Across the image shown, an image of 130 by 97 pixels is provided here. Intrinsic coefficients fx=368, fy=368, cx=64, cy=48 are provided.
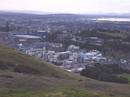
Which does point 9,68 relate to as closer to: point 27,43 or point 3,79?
point 3,79

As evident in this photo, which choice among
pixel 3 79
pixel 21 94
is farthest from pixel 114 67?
pixel 21 94

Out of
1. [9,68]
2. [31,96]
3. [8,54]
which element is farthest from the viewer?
[8,54]

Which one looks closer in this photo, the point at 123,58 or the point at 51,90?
the point at 51,90

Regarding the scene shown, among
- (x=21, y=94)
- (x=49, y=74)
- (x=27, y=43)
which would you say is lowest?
(x=27, y=43)

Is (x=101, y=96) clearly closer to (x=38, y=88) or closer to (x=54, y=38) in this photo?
(x=38, y=88)

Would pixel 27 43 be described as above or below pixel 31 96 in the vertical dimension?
below

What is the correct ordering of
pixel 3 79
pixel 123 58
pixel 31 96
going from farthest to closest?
pixel 123 58 → pixel 3 79 → pixel 31 96

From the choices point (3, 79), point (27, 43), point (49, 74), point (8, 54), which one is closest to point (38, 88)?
point (3, 79)

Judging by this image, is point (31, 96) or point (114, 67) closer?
point (31, 96)

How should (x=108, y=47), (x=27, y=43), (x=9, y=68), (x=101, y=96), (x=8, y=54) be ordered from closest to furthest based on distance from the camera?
1. (x=101, y=96)
2. (x=9, y=68)
3. (x=8, y=54)
4. (x=108, y=47)
5. (x=27, y=43)
